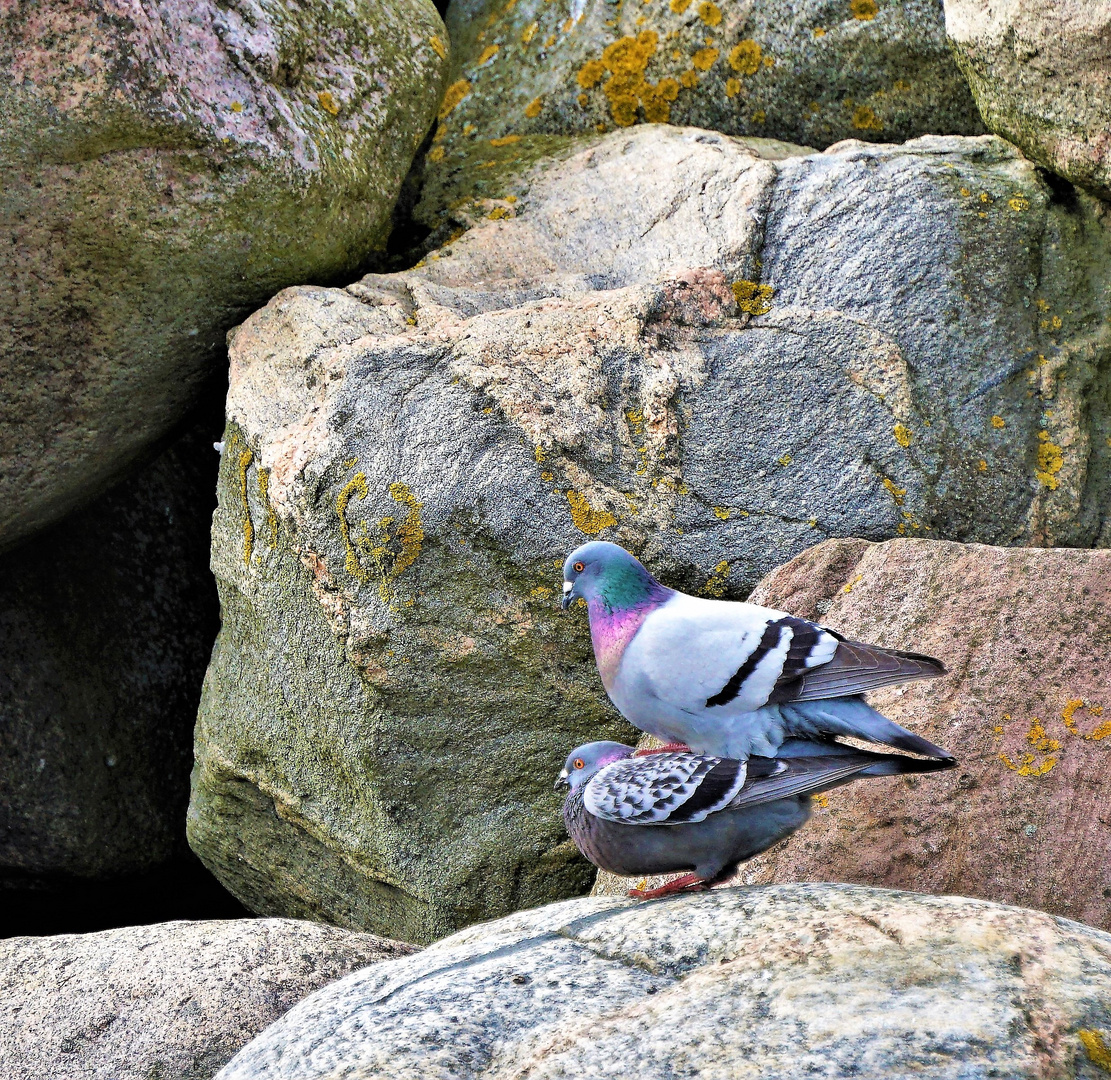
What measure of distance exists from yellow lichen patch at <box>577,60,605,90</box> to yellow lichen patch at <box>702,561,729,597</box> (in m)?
3.16

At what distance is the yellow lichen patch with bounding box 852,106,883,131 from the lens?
6.40 m

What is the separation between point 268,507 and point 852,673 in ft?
8.98

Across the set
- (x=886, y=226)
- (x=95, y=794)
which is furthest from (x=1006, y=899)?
(x=95, y=794)

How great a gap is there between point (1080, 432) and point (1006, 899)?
232 centimetres

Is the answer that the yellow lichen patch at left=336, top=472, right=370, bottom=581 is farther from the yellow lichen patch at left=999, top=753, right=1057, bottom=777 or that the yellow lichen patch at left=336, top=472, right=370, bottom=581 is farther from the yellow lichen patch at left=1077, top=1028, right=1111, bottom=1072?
the yellow lichen patch at left=1077, top=1028, right=1111, bottom=1072

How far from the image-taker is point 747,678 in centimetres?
345

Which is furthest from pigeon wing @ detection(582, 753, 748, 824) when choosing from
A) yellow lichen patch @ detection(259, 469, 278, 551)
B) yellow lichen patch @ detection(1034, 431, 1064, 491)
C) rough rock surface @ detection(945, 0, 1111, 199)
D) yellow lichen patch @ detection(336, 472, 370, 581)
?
rough rock surface @ detection(945, 0, 1111, 199)

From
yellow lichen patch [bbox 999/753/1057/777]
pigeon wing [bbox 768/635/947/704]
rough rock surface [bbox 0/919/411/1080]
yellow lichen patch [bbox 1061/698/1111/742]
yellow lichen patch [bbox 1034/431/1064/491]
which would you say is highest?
yellow lichen patch [bbox 1034/431/1064/491]

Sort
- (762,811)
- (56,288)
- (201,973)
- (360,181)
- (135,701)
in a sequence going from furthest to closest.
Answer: (135,701) < (360,181) < (56,288) < (201,973) < (762,811)

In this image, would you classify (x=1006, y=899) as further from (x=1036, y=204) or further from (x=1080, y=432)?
(x=1036, y=204)

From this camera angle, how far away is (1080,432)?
5.11 metres

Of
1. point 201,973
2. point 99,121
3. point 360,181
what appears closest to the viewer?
point 201,973

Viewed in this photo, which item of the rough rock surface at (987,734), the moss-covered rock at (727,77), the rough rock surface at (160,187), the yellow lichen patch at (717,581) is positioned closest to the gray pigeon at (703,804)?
the rough rock surface at (987,734)

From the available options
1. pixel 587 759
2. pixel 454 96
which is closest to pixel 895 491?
pixel 587 759
